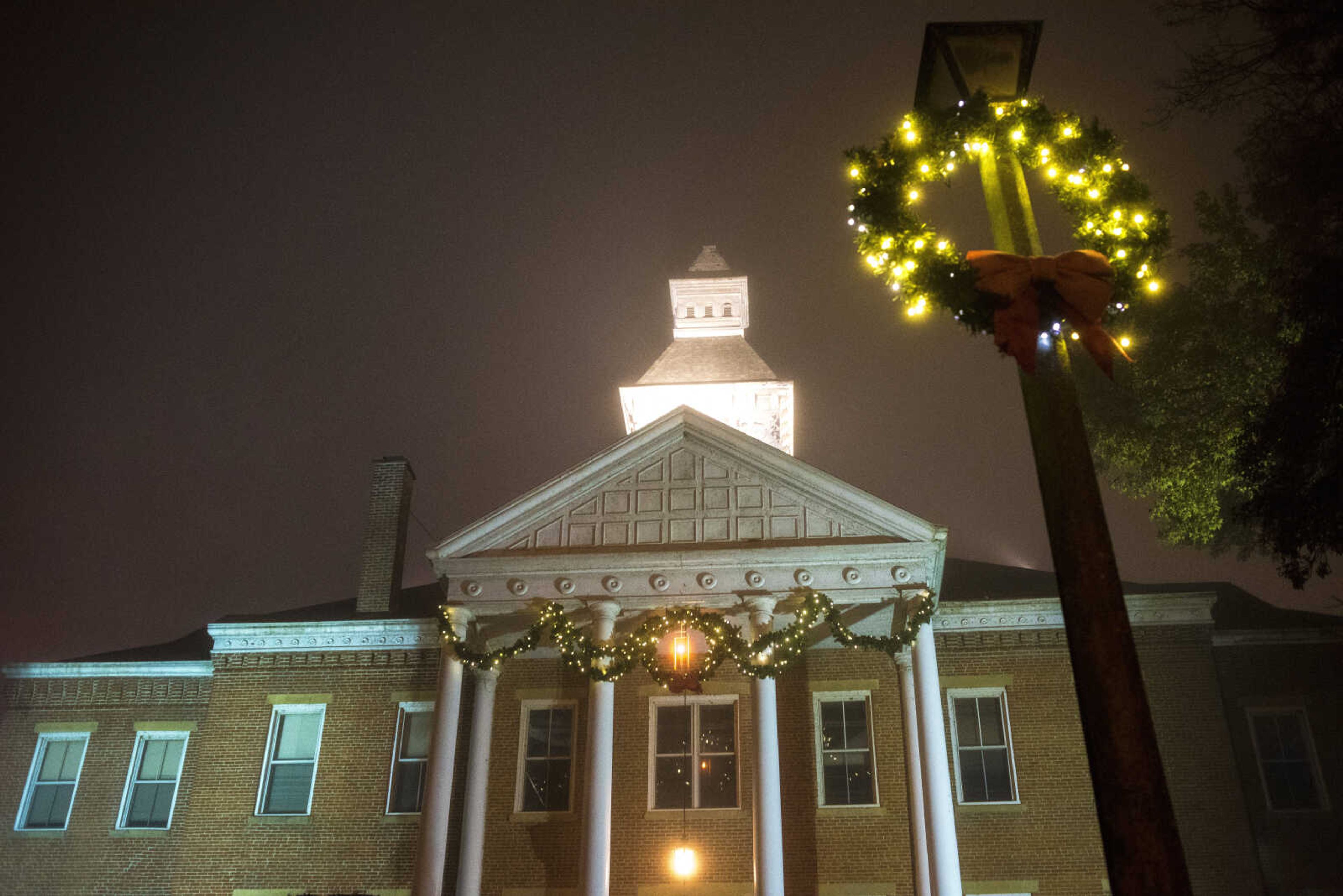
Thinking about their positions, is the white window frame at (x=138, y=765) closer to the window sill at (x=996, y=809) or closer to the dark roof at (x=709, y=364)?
the window sill at (x=996, y=809)

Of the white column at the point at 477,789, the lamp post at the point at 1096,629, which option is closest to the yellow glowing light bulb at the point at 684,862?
the white column at the point at 477,789

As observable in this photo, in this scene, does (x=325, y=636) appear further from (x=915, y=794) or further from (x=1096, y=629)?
(x=1096, y=629)

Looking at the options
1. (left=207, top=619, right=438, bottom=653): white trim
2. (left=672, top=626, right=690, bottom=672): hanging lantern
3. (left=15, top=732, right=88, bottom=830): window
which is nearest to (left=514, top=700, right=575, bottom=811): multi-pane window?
(left=207, top=619, right=438, bottom=653): white trim

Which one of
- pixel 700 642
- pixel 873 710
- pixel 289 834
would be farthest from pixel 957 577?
pixel 289 834

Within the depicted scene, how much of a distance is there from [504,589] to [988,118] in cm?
1305

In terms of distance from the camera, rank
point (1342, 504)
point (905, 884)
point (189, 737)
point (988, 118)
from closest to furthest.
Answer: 1. point (988, 118)
2. point (1342, 504)
3. point (905, 884)
4. point (189, 737)

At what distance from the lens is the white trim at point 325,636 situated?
20422 mm

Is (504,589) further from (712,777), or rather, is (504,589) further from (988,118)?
(988,118)

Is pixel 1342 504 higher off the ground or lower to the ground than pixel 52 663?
lower

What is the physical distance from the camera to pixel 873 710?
62.3ft

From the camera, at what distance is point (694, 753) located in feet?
62.5

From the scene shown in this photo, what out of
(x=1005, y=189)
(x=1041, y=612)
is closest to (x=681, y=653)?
(x=1041, y=612)

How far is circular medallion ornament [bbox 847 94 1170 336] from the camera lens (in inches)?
263

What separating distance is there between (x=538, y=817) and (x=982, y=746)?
8667mm
